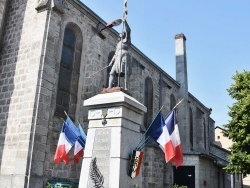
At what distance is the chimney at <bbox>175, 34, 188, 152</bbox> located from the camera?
2288cm

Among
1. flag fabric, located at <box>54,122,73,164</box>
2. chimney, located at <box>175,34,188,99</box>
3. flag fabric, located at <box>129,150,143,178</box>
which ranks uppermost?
chimney, located at <box>175,34,188,99</box>

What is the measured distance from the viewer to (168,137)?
7.19m

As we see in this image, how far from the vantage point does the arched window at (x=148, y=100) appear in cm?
1867

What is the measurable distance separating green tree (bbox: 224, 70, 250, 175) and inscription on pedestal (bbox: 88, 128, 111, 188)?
866 cm

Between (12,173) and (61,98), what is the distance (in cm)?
346

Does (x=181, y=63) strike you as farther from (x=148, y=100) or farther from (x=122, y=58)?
(x=122, y=58)

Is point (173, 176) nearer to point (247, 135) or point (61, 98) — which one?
point (247, 135)

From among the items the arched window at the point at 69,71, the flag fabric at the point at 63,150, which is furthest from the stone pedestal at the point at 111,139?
the arched window at the point at 69,71

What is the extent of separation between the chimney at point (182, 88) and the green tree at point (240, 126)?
8459 mm

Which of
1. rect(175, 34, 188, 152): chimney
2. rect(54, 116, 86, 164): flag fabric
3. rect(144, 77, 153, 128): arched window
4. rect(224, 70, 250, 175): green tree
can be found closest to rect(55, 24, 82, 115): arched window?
rect(54, 116, 86, 164): flag fabric

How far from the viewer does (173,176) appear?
17547mm

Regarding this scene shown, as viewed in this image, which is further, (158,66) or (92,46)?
(158,66)

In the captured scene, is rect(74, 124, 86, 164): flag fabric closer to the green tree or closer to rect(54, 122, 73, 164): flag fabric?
rect(54, 122, 73, 164): flag fabric

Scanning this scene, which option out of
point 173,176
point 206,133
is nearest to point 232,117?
point 173,176
